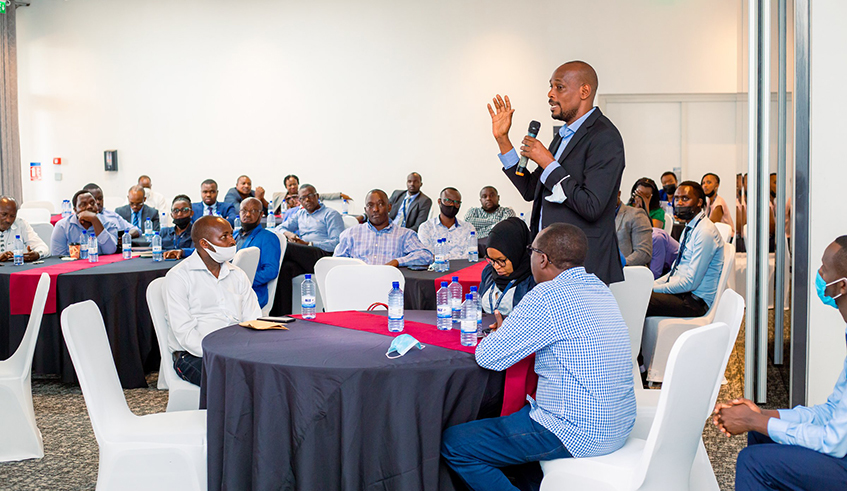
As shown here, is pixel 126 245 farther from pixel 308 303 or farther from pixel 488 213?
pixel 488 213

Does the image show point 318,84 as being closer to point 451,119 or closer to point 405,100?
point 405,100

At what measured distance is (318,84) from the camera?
1251 cm

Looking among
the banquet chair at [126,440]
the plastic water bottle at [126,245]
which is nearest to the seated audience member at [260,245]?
the plastic water bottle at [126,245]

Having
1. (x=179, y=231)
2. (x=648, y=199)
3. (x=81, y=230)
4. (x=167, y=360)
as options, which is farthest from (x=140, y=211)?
(x=648, y=199)

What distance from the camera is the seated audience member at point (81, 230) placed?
20.3 ft

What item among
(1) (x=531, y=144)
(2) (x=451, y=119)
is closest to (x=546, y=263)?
(1) (x=531, y=144)

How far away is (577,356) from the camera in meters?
2.36

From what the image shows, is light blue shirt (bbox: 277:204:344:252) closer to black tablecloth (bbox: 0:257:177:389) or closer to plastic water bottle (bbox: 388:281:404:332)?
black tablecloth (bbox: 0:257:177:389)

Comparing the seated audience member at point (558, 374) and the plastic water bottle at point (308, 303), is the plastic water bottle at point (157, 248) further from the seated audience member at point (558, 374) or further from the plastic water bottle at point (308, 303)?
the seated audience member at point (558, 374)

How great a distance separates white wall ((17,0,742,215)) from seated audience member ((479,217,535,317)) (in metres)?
8.74

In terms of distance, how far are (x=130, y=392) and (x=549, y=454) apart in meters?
3.55

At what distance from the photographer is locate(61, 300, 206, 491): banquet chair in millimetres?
2594

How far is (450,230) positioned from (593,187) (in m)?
4.06

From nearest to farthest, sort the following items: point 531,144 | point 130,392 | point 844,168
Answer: point 531,144 < point 844,168 < point 130,392
